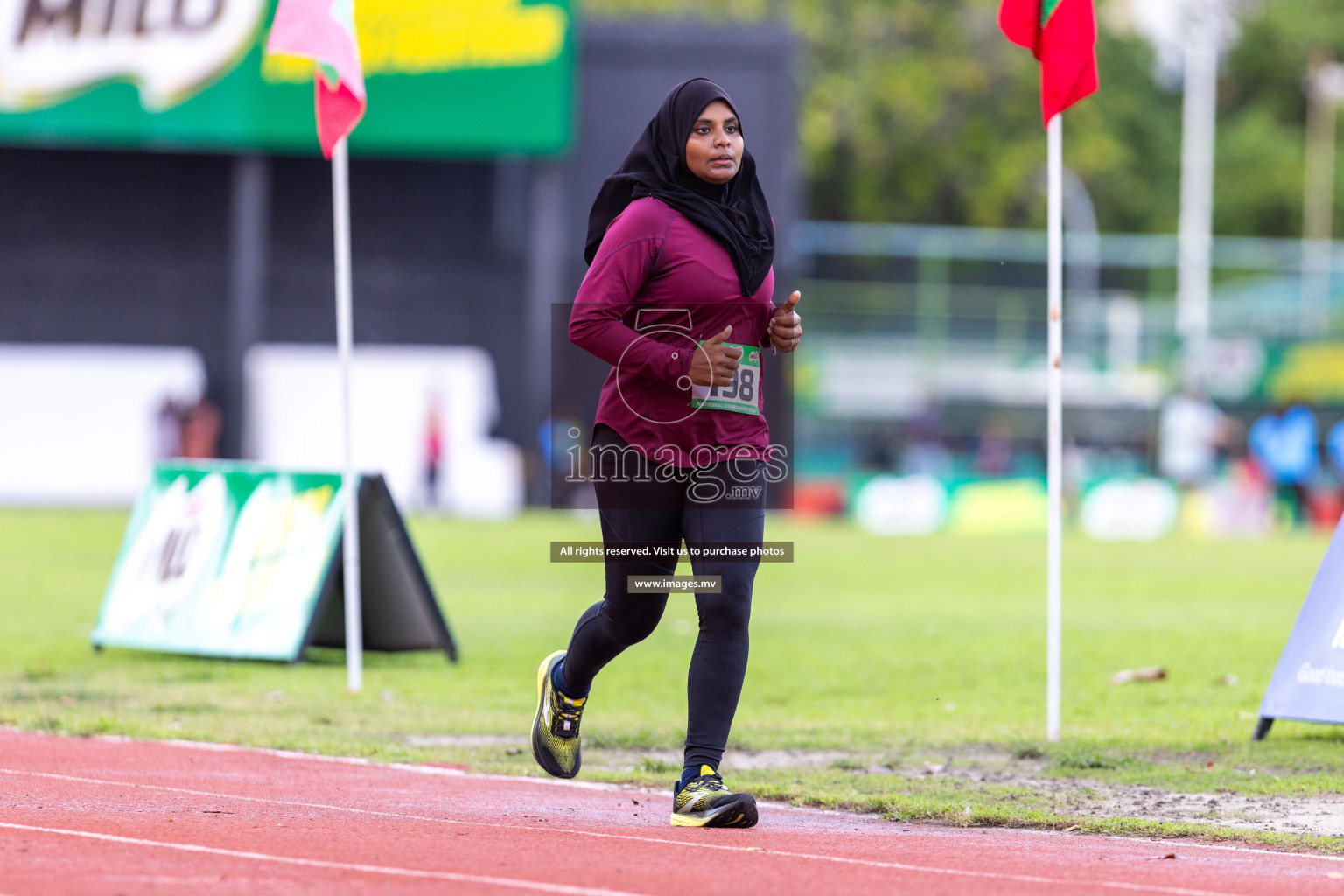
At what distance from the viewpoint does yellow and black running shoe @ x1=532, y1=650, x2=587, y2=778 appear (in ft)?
21.1

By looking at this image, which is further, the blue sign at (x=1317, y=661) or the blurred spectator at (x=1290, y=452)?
the blurred spectator at (x=1290, y=452)

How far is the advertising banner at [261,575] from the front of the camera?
10383 millimetres

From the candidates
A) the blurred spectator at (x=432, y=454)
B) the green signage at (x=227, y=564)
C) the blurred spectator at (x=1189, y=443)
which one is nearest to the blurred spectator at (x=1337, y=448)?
the blurred spectator at (x=1189, y=443)

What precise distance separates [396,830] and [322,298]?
2855 centimetres

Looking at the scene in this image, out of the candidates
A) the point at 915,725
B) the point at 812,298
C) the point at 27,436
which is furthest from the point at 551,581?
the point at 812,298

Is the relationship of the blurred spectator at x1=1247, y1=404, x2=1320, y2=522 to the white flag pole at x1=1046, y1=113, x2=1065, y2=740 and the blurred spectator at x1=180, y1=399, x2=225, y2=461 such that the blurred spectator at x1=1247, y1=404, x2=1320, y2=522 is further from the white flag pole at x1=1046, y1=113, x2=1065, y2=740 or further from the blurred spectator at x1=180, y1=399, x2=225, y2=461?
the white flag pole at x1=1046, y1=113, x2=1065, y2=740

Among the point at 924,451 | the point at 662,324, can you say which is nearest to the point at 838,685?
the point at 662,324

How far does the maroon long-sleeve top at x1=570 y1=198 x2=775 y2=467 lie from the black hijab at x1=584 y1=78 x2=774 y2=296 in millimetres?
52

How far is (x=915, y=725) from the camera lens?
8641 mm

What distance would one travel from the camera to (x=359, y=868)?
4934mm

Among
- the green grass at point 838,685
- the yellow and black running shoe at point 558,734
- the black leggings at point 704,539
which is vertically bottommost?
the green grass at point 838,685

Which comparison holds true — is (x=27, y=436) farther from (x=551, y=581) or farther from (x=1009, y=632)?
(x=1009, y=632)

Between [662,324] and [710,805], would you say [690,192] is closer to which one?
[662,324]

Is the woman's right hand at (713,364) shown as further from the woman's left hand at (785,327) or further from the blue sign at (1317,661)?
the blue sign at (1317,661)
